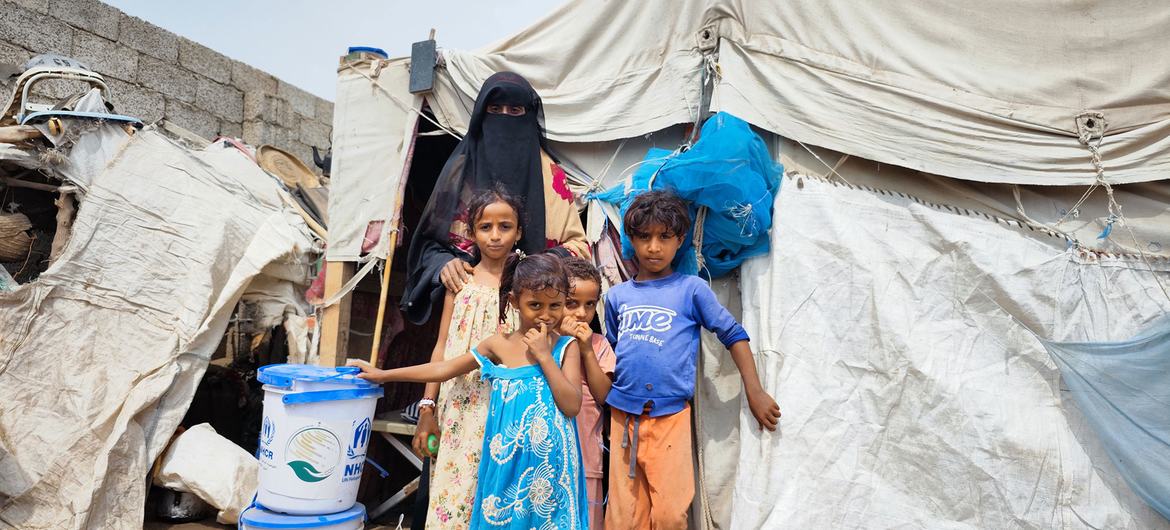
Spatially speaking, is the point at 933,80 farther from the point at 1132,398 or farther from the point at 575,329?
the point at 575,329

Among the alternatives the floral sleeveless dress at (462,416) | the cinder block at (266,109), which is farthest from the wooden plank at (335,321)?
the cinder block at (266,109)

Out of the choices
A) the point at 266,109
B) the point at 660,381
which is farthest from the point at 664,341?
the point at 266,109

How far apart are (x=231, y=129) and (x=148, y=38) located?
1.11 m

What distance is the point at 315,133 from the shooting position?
785 cm

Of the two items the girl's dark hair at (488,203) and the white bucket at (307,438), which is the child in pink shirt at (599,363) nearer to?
the girl's dark hair at (488,203)

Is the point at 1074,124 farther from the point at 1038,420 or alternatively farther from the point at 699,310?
the point at 699,310

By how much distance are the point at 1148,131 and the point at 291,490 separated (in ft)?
11.3

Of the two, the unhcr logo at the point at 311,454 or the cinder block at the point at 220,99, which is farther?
the cinder block at the point at 220,99

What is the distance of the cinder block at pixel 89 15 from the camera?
5230 mm

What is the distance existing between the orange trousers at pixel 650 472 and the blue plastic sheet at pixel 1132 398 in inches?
52.8

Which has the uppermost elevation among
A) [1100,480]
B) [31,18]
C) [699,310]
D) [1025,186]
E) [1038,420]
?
[31,18]

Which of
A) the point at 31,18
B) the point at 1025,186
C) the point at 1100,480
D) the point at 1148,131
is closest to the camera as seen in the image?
the point at 1100,480

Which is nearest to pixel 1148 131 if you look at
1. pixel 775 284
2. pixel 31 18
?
pixel 775 284

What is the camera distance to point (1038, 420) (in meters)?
2.43
